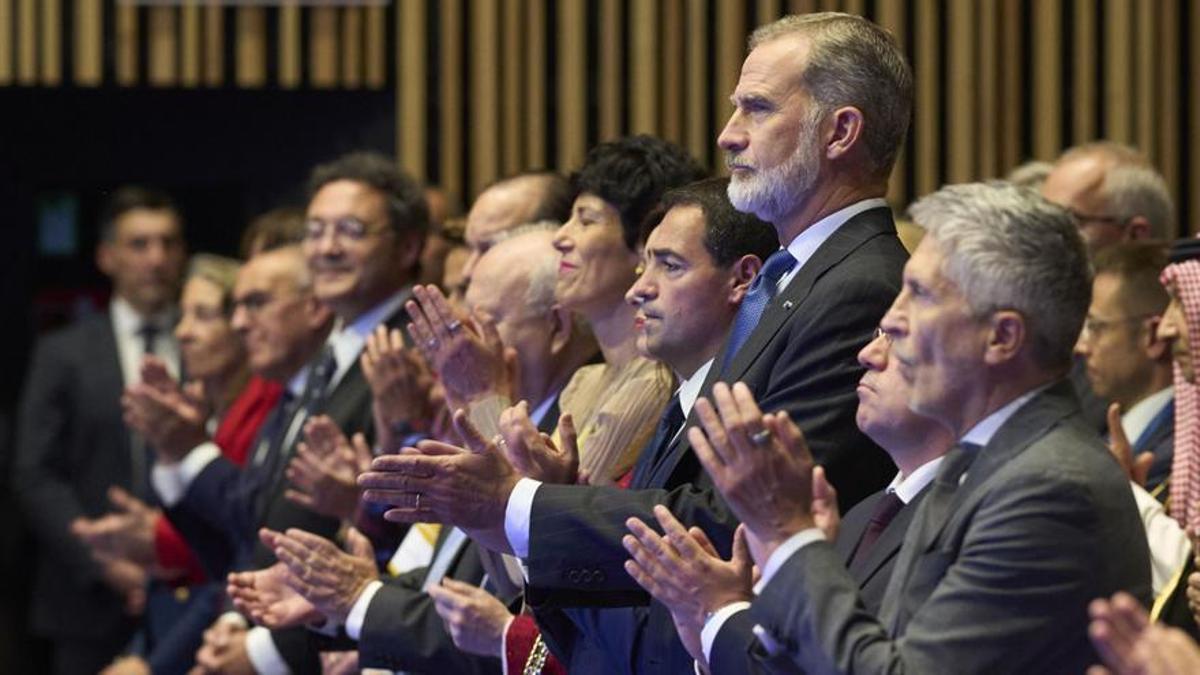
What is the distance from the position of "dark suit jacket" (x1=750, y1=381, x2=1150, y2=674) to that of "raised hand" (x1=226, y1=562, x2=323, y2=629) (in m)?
2.08

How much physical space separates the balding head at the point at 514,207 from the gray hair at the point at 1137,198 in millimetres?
1298

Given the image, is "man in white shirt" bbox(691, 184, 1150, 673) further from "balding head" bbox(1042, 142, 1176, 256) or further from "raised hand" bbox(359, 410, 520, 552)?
"balding head" bbox(1042, 142, 1176, 256)

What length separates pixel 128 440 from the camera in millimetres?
7406

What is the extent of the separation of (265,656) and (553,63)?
8.44ft

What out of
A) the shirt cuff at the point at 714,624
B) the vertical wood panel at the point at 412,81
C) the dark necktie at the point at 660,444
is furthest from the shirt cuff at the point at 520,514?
the vertical wood panel at the point at 412,81

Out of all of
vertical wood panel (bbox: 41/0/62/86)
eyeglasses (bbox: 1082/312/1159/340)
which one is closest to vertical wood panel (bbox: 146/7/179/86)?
vertical wood panel (bbox: 41/0/62/86)

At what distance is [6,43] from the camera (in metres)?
7.17

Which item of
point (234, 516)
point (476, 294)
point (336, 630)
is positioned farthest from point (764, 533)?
point (234, 516)

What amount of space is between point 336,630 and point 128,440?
288 cm

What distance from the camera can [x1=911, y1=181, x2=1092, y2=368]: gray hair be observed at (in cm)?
268

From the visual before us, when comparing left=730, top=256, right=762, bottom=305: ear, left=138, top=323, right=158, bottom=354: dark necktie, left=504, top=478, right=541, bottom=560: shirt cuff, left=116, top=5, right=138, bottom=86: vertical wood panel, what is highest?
left=116, top=5, right=138, bottom=86: vertical wood panel

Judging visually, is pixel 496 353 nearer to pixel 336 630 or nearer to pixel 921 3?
pixel 336 630

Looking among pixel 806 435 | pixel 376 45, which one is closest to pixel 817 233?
pixel 806 435

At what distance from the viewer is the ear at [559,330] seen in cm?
436
